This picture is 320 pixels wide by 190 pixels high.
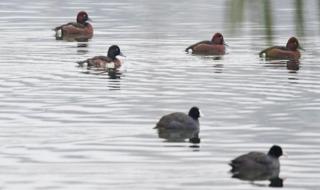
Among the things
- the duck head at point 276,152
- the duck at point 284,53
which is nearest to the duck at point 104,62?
the duck at point 284,53

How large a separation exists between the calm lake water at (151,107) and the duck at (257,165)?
0.97 feet

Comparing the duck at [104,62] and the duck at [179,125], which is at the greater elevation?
the duck at [104,62]

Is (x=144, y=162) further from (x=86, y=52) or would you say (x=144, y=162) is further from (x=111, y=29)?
(x=111, y=29)

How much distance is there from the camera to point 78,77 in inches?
1194

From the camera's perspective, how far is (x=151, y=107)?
80.2 feet

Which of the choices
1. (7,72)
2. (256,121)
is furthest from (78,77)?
(256,121)

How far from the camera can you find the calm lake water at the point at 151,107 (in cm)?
1470

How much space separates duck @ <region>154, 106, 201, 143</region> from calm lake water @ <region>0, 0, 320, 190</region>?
375 millimetres

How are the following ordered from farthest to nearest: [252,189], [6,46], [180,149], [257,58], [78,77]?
[6,46] < [257,58] < [78,77] < [180,149] < [252,189]

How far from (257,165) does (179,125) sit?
458 centimetres

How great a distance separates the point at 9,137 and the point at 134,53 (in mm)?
17906

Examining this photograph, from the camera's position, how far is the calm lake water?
48.2ft

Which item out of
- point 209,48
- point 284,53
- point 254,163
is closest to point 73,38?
point 209,48

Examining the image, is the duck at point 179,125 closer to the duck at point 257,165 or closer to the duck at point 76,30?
the duck at point 257,165
